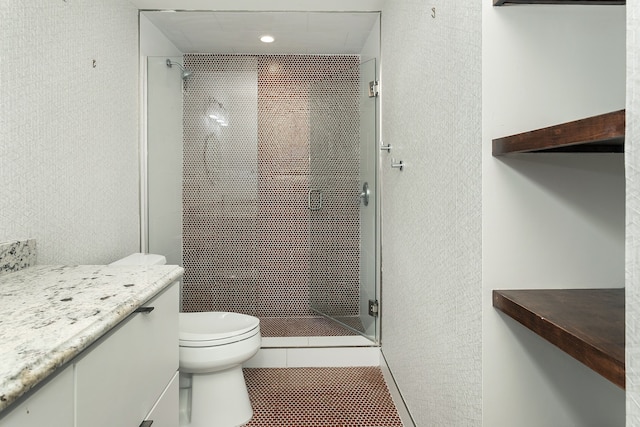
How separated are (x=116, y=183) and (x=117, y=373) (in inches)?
60.2

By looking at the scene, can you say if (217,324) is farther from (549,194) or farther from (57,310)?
(549,194)

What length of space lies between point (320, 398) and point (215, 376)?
61cm

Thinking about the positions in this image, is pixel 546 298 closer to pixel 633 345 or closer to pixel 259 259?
pixel 633 345

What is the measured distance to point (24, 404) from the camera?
64cm

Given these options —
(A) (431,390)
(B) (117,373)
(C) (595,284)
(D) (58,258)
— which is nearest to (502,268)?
(C) (595,284)

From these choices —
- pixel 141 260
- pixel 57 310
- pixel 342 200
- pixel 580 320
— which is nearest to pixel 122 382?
pixel 57 310

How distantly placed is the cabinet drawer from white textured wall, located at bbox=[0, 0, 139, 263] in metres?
0.66

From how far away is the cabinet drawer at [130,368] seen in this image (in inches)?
33.7

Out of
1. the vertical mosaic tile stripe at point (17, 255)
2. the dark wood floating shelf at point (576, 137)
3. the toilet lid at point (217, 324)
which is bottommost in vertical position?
the toilet lid at point (217, 324)

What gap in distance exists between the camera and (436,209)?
4.76 feet

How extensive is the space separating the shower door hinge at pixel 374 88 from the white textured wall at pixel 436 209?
0.35m

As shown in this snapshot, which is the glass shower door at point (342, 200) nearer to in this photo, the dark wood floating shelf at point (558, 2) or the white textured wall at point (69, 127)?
the white textured wall at point (69, 127)

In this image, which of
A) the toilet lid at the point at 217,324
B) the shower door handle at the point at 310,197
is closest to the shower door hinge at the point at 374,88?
the shower door handle at the point at 310,197

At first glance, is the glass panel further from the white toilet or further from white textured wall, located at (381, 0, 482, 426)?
white textured wall, located at (381, 0, 482, 426)
